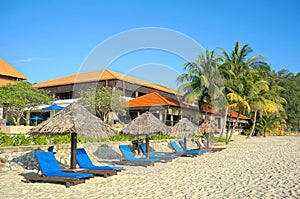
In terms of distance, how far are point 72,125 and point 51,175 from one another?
114 centimetres

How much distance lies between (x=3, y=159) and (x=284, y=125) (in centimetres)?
4040

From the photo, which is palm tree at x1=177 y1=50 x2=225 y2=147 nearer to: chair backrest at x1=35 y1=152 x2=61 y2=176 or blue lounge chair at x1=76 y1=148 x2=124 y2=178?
blue lounge chair at x1=76 y1=148 x2=124 y2=178

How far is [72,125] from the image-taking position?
691cm

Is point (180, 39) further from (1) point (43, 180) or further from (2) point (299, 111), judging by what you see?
(2) point (299, 111)

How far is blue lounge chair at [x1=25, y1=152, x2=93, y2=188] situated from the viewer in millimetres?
6387

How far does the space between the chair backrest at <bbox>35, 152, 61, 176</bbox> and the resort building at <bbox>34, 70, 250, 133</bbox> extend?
14.7 m

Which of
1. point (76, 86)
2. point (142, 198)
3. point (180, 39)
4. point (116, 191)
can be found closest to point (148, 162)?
point (116, 191)

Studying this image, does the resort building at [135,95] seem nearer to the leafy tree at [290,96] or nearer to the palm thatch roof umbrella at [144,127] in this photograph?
the palm thatch roof umbrella at [144,127]

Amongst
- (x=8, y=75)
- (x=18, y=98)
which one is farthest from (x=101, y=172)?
(x=8, y=75)

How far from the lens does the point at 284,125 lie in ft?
137

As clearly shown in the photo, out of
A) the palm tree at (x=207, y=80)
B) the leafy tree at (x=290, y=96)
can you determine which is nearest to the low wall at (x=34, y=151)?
the palm tree at (x=207, y=80)

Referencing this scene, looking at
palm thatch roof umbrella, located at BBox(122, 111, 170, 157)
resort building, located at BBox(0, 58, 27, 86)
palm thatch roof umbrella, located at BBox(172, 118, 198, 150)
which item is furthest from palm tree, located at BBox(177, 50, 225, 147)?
resort building, located at BBox(0, 58, 27, 86)

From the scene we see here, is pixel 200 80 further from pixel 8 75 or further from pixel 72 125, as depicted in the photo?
pixel 8 75

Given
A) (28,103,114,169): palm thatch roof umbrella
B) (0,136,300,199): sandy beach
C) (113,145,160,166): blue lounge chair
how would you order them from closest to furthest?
(0,136,300,199): sandy beach
(28,103,114,169): palm thatch roof umbrella
(113,145,160,166): blue lounge chair
